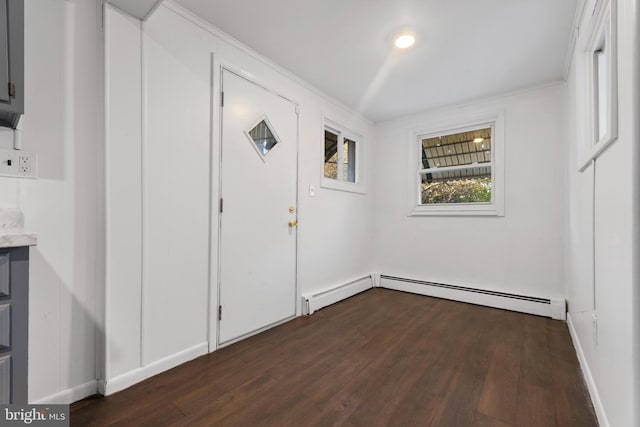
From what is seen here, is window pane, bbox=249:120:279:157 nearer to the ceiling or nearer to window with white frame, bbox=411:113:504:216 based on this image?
the ceiling

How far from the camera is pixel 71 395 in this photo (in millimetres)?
1465

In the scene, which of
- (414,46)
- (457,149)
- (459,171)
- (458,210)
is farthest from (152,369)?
(457,149)

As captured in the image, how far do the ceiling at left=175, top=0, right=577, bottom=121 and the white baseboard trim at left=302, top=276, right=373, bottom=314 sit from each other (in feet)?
7.52

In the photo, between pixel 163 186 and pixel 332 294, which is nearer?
pixel 163 186

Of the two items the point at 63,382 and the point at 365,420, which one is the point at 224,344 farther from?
the point at 365,420

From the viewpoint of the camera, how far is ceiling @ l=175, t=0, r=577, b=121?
73.8 inches

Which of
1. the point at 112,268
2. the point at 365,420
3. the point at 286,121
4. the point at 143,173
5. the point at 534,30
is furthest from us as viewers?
the point at 286,121

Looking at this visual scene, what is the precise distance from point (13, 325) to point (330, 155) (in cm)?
303

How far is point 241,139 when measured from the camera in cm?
226

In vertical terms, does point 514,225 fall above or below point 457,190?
below

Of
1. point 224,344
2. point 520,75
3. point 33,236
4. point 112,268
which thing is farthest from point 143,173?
point 520,75

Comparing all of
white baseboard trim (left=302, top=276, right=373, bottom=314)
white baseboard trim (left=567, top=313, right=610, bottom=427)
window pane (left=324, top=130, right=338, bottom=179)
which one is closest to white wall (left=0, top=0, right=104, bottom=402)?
white baseboard trim (left=302, top=276, right=373, bottom=314)

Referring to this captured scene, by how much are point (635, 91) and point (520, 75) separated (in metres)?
2.26

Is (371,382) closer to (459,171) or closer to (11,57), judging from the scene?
(11,57)
